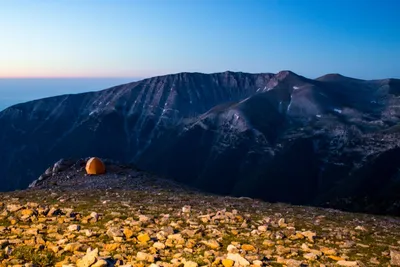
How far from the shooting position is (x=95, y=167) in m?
56.9

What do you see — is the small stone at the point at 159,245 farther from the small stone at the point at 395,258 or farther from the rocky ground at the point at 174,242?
the small stone at the point at 395,258

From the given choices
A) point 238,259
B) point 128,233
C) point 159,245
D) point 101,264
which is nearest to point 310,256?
point 238,259

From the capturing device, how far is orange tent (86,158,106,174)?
56572 mm

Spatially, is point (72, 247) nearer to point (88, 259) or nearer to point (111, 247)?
point (111, 247)

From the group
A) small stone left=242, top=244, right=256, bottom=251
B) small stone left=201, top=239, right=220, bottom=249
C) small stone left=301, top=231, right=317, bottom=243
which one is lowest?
small stone left=301, top=231, right=317, bottom=243

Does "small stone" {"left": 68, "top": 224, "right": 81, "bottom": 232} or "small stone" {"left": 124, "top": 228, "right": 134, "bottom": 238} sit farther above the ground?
"small stone" {"left": 124, "top": 228, "right": 134, "bottom": 238}

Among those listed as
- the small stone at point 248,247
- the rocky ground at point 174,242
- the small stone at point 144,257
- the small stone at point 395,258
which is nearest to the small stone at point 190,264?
the rocky ground at point 174,242

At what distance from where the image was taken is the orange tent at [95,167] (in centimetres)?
5657

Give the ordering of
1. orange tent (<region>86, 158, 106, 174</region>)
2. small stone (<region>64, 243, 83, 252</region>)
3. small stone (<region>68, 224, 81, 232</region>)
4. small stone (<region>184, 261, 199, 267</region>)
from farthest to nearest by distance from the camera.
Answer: orange tent (<region>86, 158, 106, 174</region>)
small stone (<region>68, 224, 81, 232</region>)
small stone (<region>64, 243, 83, 252</region>)
small stone (<region>184, 261, 199, 267</region>)

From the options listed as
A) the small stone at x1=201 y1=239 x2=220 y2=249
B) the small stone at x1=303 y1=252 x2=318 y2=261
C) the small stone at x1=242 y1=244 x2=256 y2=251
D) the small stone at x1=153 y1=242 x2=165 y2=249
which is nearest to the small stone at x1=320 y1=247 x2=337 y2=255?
the small stone at x1=303 y1=252 x2=318 y2=261

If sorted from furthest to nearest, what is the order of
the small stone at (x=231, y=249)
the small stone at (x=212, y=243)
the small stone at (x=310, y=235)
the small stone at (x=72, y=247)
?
the small stone at (x=310, y=235)
the small stone at (x=212, y=243)
the small stone at (x=72, y=247)
the small stone at (x=231, y=249)

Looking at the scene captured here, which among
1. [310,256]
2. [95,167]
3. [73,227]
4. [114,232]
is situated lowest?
[95,167]

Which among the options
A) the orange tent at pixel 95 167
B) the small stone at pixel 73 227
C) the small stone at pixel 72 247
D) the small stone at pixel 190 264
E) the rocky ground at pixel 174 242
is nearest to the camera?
the small stone at pixel 190 264

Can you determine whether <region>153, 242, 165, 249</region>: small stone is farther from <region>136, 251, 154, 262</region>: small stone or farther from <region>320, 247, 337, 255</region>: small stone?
<region>320, 247, 337, 255</region>: small stone
